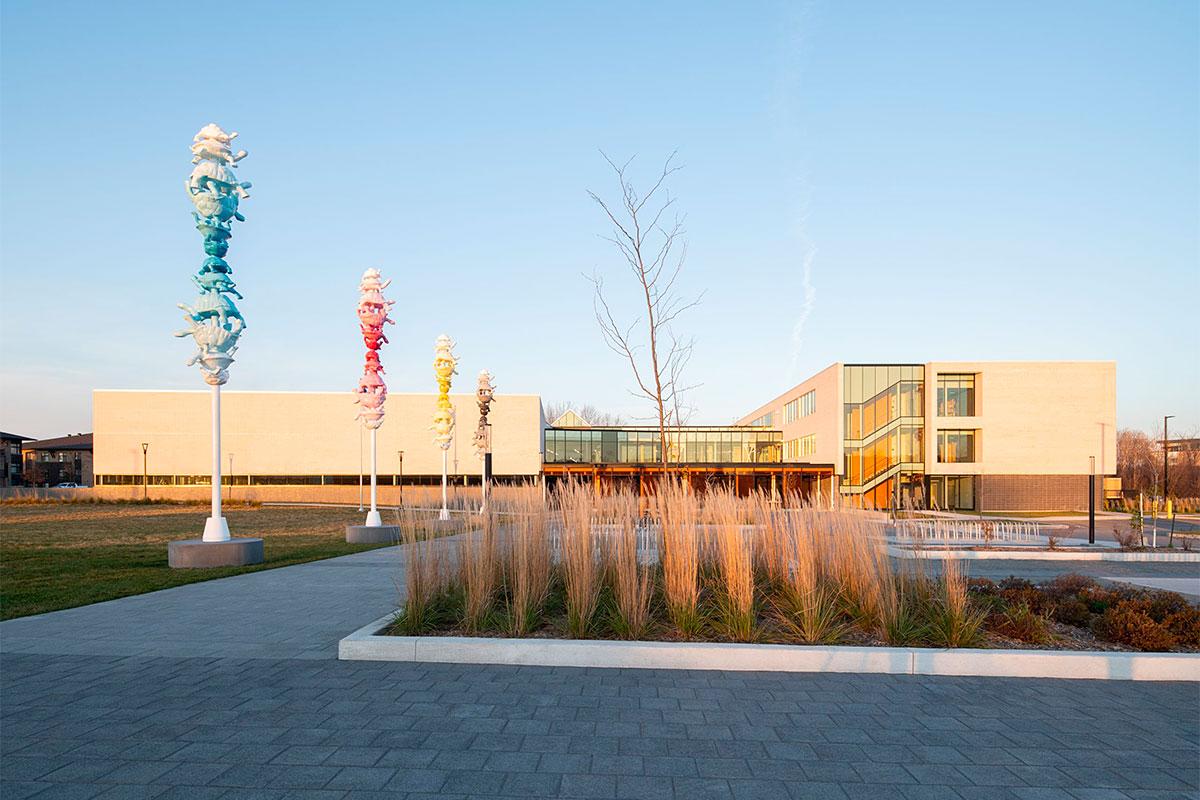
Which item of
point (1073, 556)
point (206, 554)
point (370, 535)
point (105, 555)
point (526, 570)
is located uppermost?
point (526, 570)

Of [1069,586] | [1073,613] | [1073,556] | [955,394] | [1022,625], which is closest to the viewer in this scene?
[1022,625]

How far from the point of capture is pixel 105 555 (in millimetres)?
12742

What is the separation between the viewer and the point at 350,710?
13.6 ft

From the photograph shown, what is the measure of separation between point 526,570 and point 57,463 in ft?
293

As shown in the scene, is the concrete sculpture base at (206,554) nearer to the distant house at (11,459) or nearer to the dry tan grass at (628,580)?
the dry tan grass at (628,580)

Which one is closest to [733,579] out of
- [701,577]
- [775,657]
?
[775,657]

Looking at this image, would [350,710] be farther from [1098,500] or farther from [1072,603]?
[1098,500]

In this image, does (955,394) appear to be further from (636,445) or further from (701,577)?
(701,577)

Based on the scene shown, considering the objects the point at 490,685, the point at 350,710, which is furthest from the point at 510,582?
the point at 350,710

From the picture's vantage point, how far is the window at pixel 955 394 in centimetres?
3784

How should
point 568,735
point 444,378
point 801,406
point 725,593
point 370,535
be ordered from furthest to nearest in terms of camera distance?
point 801,406 → point 444,378 → point 370,535 → point 725,593 → point 568,735

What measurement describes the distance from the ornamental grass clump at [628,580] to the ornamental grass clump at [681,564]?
0.18m

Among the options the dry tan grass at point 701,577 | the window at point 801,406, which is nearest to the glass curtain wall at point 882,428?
the window at point 801,406

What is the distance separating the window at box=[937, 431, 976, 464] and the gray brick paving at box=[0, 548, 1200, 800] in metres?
36.0
